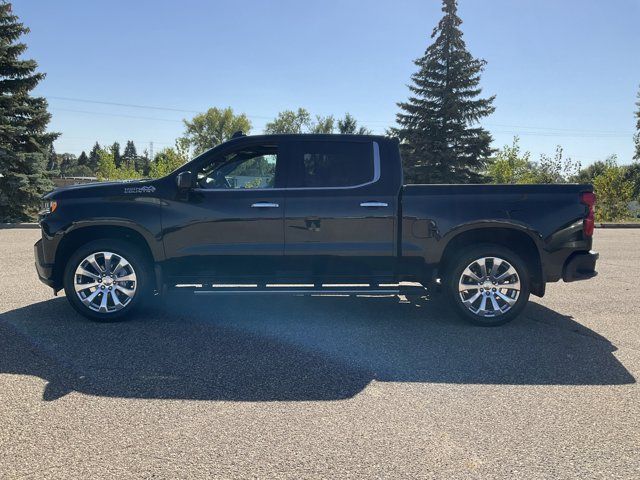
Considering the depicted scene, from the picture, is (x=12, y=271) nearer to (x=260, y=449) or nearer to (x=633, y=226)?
(x=260, y=449)

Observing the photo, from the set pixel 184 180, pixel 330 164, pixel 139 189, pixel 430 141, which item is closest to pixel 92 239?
pixel 139 189

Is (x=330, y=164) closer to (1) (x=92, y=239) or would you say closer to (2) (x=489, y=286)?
(2) (x=489, y=286)

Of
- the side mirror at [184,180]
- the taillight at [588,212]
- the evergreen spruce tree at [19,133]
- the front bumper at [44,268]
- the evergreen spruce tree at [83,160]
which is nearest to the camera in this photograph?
the side mirror at [184,180]

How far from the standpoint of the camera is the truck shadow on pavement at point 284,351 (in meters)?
3.77

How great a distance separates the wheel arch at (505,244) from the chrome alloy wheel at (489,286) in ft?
0.79

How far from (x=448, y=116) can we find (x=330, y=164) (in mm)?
26623

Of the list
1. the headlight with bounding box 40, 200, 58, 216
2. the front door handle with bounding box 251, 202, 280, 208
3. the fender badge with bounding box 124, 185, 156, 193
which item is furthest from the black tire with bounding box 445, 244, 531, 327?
the headlight with bounding box 40, 200, 58, 216

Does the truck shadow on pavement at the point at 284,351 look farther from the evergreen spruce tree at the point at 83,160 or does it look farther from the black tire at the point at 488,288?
the evergreen spruce tree at the point at 83,160

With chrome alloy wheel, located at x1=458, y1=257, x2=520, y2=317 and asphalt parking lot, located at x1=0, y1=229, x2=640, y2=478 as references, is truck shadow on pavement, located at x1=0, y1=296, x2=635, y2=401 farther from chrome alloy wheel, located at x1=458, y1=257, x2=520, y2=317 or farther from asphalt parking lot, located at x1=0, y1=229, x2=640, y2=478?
chrome alloy wheel, located at x1=458, y1=257, x2=520, y2=317

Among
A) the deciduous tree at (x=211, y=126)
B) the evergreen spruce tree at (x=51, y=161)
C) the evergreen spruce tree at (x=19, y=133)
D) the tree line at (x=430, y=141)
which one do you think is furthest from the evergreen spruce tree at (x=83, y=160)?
the evergreen spruce tree at (x=19, y=133)

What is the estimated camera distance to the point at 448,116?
30.1m

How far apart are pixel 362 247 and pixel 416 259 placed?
60 cm

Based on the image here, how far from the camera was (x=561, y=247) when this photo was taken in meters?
5.30

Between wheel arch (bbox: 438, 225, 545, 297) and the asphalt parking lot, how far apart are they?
593mm
